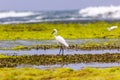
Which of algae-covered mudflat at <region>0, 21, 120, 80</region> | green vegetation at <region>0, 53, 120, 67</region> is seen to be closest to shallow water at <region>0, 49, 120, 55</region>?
algae-covered mudflat at <region>0, 21, 120, 80</region>

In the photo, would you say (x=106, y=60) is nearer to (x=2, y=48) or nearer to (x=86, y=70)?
(x=86, y=70)

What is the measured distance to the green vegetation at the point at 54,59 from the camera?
1404 inches

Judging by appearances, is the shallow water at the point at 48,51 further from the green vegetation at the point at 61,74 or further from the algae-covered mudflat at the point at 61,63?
the green vegetation at the point at 61,74

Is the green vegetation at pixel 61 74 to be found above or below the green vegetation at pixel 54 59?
above

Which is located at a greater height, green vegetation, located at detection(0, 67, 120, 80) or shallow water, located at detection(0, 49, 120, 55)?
green vegetation, located at detection(0, 67, 120, 80)

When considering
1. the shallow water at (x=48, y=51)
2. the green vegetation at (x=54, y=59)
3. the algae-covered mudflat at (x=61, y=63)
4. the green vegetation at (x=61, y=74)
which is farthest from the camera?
the shallow water at (x=48, y=51)

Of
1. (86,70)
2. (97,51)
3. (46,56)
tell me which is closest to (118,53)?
(97,51)

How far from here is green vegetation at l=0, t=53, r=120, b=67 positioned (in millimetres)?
35656

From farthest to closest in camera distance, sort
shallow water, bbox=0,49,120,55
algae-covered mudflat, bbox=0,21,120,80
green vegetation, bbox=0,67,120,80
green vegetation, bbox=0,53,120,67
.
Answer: shallow water, bbox=0,49,120,55
green vegetation, bbox=0,53,120,67
algae-covered mudflat, bbox=0,21,120,80
green vegetation, bbox=0,67,120,80

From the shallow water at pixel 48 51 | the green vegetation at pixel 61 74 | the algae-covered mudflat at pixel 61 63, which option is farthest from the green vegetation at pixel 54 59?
the green vegetation at pixel 61 74

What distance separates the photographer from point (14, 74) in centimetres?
2814

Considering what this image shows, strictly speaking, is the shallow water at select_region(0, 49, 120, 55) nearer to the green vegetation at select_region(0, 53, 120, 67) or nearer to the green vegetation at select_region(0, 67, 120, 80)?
the green vegetation at select_region(0, 53, 120, 67)

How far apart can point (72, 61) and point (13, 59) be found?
4.82 m

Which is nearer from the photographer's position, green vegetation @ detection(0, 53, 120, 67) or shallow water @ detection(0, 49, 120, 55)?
green vegetation @ detection(0, 53, 120, 67)
